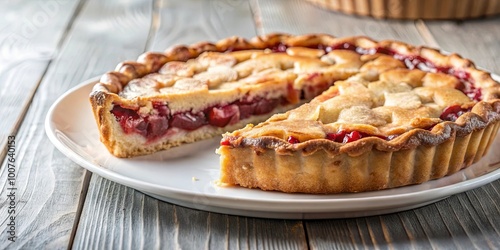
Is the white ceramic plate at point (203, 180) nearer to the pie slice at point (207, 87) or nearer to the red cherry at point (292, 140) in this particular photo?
the pie slice at point (207, 87)

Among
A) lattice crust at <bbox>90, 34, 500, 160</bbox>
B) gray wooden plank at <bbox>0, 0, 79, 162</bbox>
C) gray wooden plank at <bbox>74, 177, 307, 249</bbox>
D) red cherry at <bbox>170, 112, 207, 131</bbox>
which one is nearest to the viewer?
gray wooden plank at <bbox>74, 177, 307, 249</bbox>

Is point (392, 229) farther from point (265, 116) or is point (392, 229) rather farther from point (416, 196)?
point (265, 116)

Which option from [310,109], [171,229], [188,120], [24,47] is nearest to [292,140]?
[310,109]

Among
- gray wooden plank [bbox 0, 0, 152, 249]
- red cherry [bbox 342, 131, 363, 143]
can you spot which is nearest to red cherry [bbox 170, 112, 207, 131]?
gray wooden plank [bbox 0, 0, 152, 249]

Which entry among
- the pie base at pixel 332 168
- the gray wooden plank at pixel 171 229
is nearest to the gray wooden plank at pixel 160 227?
the gray wooden plank at pixel 171 229

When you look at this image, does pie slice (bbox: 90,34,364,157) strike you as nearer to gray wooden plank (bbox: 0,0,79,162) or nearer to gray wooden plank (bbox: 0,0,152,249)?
gray wooden plank (bbox: 0,0,152,249)

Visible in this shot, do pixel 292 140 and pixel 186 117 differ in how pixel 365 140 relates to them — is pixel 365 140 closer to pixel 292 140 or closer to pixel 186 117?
pixel 292 140

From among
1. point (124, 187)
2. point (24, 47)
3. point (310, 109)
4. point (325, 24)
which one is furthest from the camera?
point (325, 24)
